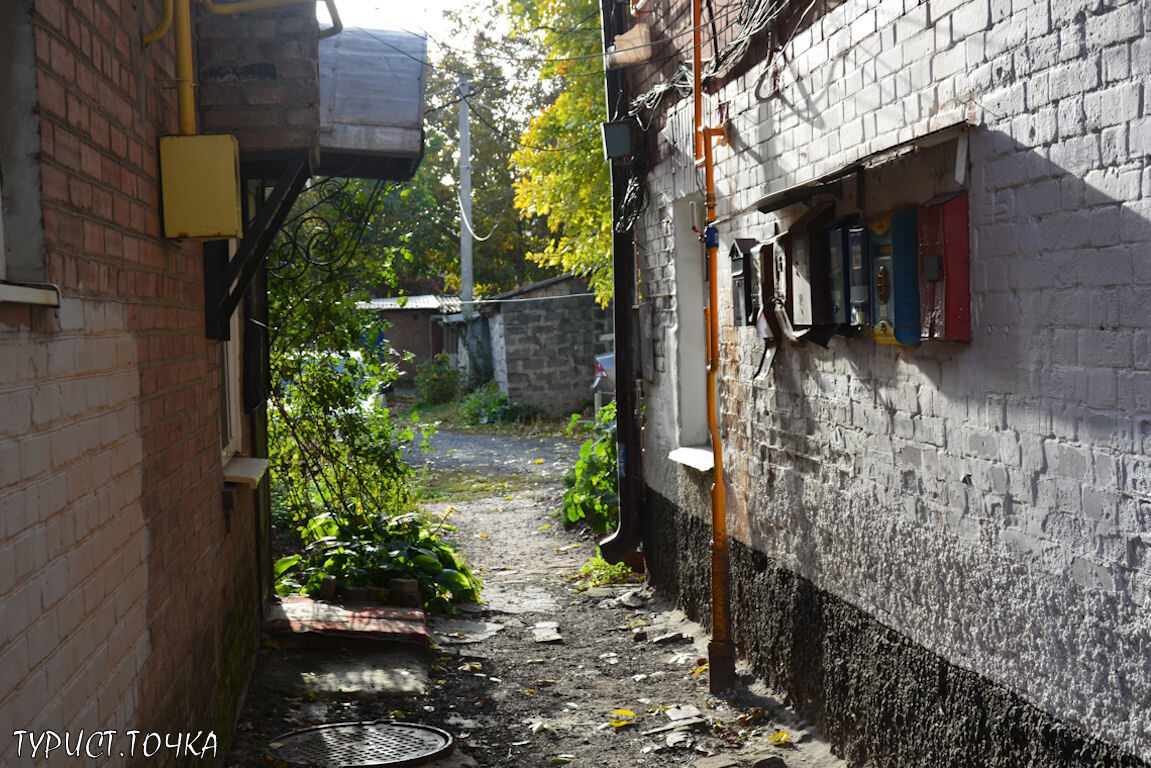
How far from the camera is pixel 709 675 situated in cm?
573

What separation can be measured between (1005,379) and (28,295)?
261 cm

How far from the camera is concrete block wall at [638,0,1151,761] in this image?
8.70ft

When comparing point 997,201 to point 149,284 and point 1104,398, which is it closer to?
point 1104,398

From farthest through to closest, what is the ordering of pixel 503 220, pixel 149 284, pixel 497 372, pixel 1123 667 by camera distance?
pixel 503 220 → pixel 497 372 → pixel 149 284 → pixel 1123 667

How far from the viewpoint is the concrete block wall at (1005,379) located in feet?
8.70

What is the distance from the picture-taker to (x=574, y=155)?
1377 cm

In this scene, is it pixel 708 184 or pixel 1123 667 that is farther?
pixel 708 184

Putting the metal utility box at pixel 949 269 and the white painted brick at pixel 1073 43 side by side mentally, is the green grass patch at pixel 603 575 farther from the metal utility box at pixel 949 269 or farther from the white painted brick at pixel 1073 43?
the white painted brick at pixel 1073 43

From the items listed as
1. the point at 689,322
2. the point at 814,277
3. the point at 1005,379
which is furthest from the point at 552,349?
the point at 1005,379

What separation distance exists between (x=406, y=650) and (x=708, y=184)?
3181mm

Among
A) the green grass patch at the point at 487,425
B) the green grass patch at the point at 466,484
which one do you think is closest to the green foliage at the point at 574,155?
the green grass patch at the point at 466,484

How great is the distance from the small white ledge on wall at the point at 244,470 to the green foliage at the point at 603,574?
137 inches

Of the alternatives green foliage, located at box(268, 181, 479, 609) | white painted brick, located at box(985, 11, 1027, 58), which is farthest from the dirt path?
white painted brick, located at box(985, 11, 1027, 58)

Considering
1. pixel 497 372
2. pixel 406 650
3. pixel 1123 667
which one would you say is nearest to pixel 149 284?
pixel 1123 667
